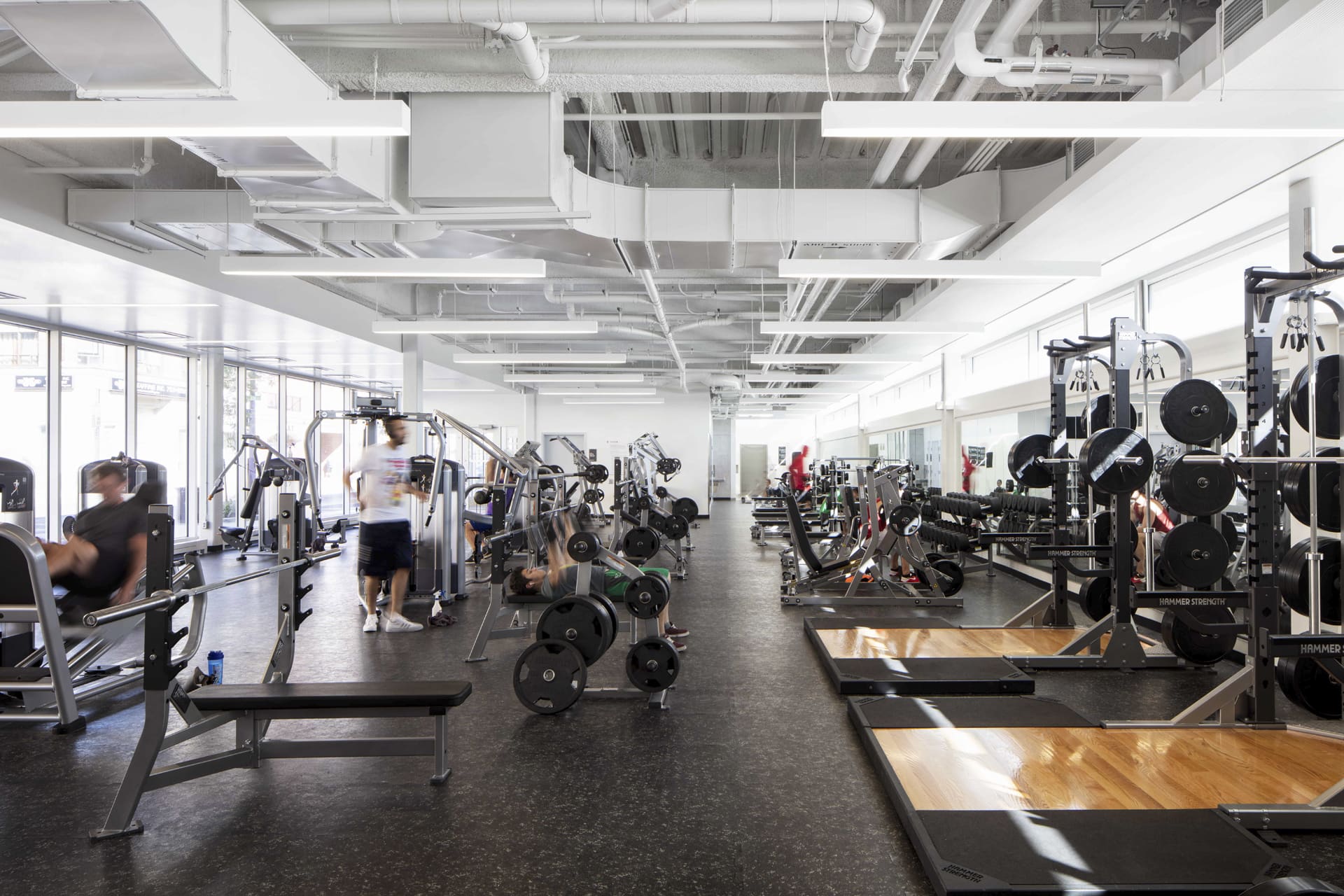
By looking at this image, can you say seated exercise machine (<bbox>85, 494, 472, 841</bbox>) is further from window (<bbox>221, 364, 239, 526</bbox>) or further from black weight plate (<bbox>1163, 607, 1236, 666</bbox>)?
window (<bbox>221, 364, 239, 526</bbox>)

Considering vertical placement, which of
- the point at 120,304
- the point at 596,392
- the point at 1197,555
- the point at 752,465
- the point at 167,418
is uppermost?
the point at 120,304

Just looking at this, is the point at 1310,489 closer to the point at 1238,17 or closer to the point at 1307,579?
the point at 1307,579

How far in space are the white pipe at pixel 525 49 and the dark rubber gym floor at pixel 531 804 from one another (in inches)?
125

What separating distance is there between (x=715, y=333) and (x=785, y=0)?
8.10m

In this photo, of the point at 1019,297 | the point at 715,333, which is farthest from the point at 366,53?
the point at 715,333

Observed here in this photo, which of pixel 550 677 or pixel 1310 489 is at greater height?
pixel 1310 489

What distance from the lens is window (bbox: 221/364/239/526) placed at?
11586mm

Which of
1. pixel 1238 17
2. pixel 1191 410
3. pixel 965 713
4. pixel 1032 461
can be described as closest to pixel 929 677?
pixel 965 713

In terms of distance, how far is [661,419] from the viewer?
59.2ft

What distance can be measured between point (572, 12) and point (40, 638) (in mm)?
4287

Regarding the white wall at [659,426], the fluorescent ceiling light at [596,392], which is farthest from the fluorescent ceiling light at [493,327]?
the white wall at [659,426]

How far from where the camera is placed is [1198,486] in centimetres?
373

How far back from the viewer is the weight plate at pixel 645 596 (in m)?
4.24

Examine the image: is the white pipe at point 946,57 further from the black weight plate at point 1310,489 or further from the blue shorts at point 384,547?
the blue shorts at point 384,547
